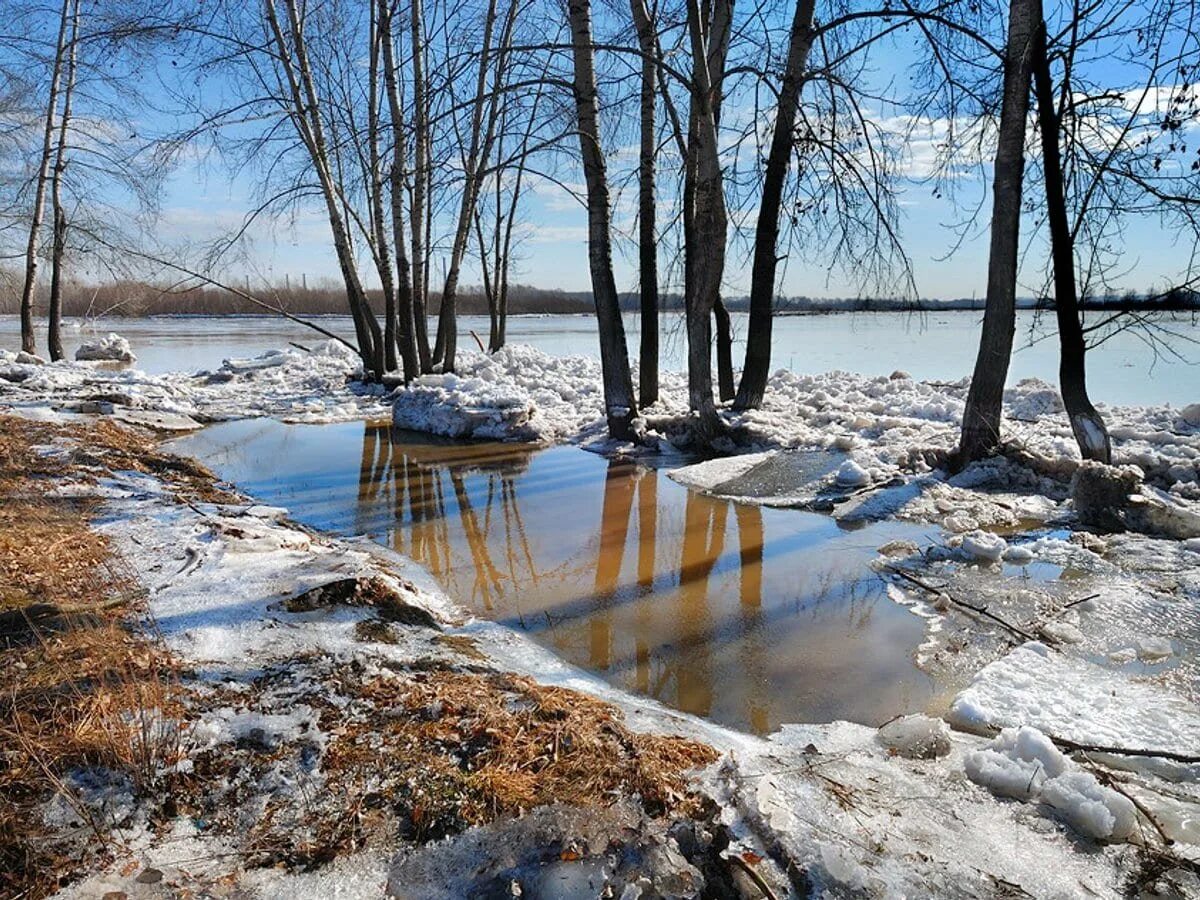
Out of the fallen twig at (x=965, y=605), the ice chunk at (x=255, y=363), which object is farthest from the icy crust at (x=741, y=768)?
the ice chunk at (x=255, y=363)

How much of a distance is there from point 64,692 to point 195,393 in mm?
12637

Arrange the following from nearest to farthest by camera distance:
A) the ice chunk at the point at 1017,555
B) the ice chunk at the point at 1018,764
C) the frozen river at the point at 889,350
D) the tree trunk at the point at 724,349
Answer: the ice chunk at the point at 1018,764
the ice chunk at the point at 1017,555
the tree trunk at the point at 724,349
the frozen river at the point at 889,350

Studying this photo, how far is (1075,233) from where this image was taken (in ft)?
21.8

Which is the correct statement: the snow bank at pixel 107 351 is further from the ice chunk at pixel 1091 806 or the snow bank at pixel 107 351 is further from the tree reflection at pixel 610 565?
the ice chunk at pixel 1091 806

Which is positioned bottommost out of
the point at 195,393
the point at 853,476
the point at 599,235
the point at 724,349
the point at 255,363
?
the point at 853,476

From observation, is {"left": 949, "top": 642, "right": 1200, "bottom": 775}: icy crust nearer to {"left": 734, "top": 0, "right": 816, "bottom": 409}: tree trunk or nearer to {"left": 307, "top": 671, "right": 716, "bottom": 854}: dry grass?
{"left": 307, "top": 671, "right": 716, "bottom": 854}: dry grass

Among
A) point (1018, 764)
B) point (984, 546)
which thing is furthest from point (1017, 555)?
point (1018, 764)

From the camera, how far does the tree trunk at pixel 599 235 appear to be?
784cm

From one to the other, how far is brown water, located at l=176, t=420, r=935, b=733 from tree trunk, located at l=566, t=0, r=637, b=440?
1.13 metres

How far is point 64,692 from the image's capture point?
2338 mm

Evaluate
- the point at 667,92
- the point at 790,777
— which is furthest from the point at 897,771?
the point at 667,92

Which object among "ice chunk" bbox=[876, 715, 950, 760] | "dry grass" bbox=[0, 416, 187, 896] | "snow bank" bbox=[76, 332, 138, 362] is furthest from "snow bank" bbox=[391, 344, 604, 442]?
"snow bank" bbox=[76, 332, 138, 362]

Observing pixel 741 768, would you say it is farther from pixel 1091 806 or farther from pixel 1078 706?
pixel 1078 706

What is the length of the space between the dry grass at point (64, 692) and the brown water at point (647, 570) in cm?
182
